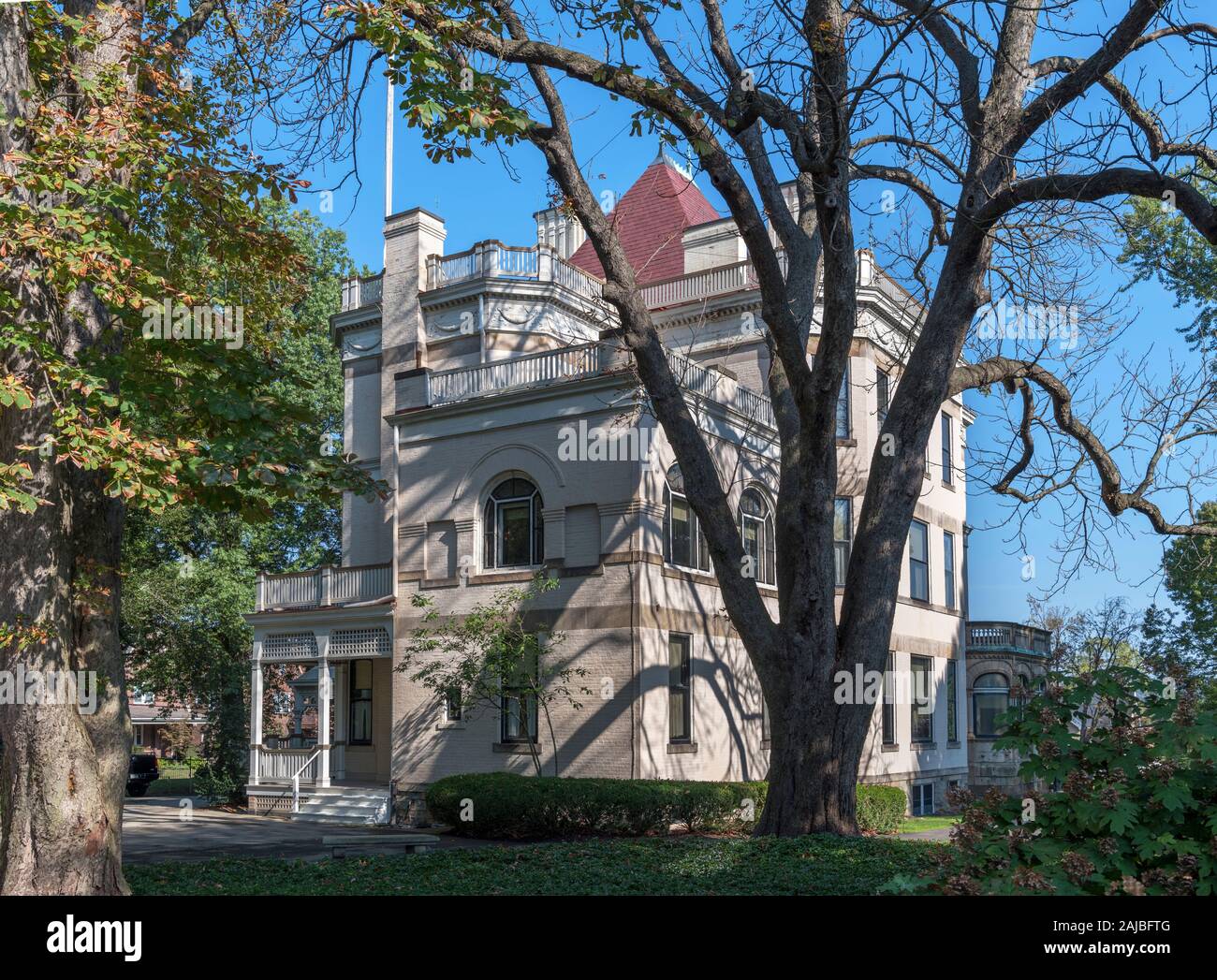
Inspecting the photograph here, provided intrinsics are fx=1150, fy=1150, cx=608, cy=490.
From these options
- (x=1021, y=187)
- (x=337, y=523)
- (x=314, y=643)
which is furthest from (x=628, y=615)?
(x=337, y=523)

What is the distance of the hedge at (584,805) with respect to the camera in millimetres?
20750

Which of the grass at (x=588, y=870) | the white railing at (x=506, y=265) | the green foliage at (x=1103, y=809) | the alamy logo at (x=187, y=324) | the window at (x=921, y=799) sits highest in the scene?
the white railing at (x=506, y=265)

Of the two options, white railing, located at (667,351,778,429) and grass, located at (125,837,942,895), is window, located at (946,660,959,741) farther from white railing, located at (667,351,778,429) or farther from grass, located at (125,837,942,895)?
grass, located at (125,837,942,895)

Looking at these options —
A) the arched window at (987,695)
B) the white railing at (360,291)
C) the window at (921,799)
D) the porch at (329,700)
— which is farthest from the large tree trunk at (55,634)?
the arched window at (987,695)

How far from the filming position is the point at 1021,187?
1230cm

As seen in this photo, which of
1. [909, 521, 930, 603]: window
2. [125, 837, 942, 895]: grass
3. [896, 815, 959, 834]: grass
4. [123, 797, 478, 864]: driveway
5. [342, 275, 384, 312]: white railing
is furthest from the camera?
[342, 275, 384, 312]: white railing

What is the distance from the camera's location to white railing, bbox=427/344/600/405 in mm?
24980

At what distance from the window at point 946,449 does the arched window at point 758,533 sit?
830 centimetres

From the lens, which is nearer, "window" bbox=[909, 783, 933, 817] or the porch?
the porch

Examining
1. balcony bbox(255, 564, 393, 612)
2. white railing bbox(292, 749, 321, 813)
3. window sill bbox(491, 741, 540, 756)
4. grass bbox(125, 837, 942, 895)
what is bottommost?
white railing bbox(292, 749, 321, 813)

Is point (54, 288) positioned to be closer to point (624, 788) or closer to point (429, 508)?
point (624, 788)

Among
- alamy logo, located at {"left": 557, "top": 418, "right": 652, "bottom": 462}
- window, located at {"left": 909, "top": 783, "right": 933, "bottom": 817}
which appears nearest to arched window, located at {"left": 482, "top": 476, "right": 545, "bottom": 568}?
alamy logo, located at {"left": 557, "top": 418, "right": 652, "bottom": 462}

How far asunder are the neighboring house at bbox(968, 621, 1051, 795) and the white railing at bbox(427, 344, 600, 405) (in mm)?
18954
